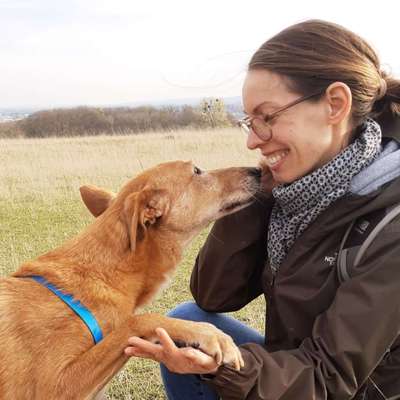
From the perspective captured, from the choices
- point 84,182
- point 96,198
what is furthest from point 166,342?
point 84,182

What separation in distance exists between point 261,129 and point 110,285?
122 centimetres

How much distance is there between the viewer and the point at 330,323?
Result: 7.31 ft

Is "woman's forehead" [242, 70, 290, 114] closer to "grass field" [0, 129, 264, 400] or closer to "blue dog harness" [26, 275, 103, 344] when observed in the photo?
"blue dog harness" [26, 275, 103, 344]

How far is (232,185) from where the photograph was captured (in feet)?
11.5

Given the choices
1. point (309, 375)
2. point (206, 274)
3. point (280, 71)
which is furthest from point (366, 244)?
point (206, 274)

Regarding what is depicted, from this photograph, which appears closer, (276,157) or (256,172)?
(276,157)

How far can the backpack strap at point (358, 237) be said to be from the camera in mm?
2242

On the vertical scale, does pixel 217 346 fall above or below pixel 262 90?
below

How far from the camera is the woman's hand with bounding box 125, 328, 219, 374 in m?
2.06

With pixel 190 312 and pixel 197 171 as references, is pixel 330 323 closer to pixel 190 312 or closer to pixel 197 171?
pixel 190 312

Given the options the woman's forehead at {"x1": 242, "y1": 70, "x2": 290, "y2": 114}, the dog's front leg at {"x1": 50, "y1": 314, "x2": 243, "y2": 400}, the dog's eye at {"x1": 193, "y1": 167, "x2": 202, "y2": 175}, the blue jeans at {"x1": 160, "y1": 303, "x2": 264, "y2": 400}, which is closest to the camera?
the dog's front leg at {"x1": 50, "y1": 314, "x2": 243, "y2": 400}

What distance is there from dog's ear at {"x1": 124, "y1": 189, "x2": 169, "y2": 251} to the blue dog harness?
17.8 inches

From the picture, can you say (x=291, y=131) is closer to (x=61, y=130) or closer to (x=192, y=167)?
Result: (x=192, y=167)

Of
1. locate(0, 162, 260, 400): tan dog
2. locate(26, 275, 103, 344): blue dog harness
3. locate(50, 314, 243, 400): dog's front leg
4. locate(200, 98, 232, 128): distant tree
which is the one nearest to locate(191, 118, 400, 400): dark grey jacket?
locate(0, 162, 260, 400): tan dog
